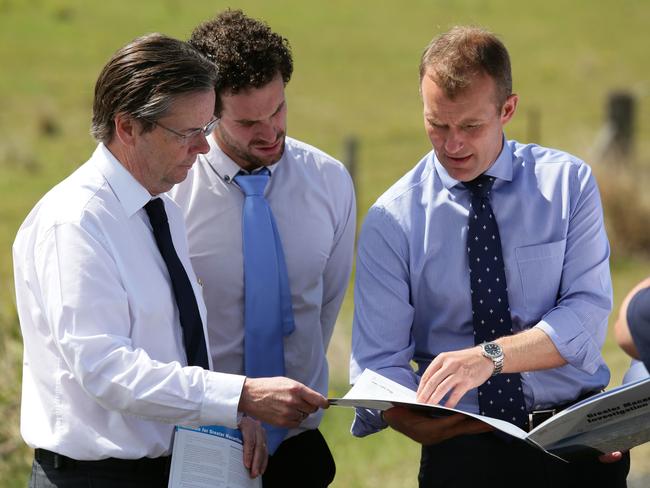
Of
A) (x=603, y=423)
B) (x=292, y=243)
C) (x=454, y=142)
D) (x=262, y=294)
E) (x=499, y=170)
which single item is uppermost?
(x=454, y=142)

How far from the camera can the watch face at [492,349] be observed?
11.0 ft

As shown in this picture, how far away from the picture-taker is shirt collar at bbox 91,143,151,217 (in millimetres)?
3201

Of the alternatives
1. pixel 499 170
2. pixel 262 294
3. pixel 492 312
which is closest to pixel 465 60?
pixel 499 170

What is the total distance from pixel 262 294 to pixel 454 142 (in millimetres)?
781

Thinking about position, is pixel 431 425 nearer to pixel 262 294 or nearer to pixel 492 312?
pixel 492 312

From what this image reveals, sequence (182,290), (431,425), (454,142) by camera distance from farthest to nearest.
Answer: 1. (454,142)
2. (431,425)
3. (182,290)

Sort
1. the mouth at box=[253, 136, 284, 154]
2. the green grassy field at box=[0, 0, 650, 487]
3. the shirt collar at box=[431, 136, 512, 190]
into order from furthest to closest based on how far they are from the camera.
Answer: the green grassy field at box=[0, 0, 650, 487]
the mouth at box=[253, 136, 284, 154]
the shirt collar at box=[431, 136, 512, 190]

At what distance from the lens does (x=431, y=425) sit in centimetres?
337

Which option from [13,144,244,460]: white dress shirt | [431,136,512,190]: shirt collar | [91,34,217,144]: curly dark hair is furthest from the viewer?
[431,136,512,190]: shirt collar

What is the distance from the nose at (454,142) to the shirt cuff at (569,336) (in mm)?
550

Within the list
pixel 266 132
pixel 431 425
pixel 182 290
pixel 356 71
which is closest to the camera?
pixel 182 290

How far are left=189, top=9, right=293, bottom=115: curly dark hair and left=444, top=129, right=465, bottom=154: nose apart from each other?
593mm

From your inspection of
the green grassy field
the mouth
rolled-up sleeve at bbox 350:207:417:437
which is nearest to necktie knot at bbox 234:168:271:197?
the mouth

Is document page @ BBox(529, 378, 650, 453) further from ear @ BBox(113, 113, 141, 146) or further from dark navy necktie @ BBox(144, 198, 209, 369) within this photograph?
ear @ BBox(113, 113, 141, 146)
